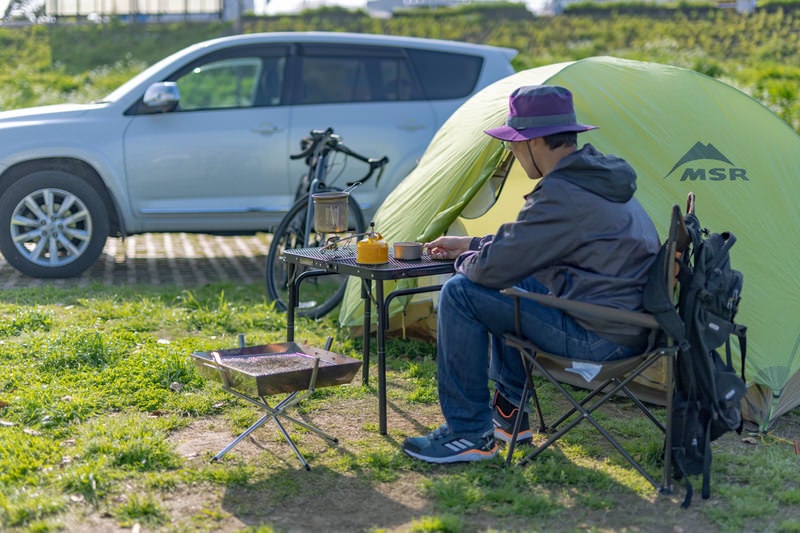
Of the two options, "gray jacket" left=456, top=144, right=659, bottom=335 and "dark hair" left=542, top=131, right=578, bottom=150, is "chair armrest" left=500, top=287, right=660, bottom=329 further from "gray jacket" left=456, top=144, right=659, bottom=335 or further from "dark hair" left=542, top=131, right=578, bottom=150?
"dark hair" left=542, top=131, right=578, bottom=150

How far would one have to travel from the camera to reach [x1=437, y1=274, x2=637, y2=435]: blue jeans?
4223 millimetres

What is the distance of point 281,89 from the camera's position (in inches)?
344

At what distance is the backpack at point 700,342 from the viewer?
4023 millimetres

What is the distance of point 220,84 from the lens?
28.6 feet

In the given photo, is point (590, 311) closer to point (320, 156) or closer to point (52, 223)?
point (320, 156)

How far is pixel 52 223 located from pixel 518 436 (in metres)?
4.99

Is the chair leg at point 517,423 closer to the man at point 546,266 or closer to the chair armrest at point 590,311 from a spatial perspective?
the man at point 546,266

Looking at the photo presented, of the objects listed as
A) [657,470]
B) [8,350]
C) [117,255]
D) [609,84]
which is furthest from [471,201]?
[117,255]

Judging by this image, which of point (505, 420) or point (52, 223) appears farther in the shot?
point (52, 223)

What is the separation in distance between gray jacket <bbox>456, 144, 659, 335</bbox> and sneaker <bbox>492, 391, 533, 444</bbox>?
79 centimetres

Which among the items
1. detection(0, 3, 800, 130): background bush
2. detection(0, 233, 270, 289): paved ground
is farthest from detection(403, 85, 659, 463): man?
detection(0, 3, 800, 130): background bush

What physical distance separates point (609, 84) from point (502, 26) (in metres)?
30.2

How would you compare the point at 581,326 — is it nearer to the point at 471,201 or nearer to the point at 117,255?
the point at 471,201

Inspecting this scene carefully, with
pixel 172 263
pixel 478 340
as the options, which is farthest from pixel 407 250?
pixel 172 263
